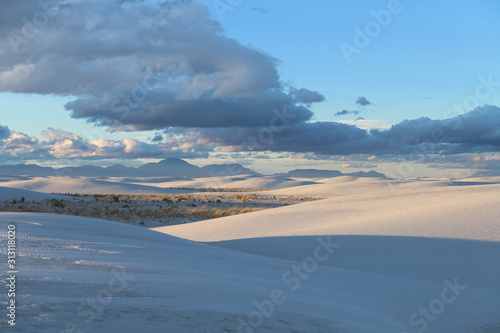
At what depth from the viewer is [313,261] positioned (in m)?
10.4

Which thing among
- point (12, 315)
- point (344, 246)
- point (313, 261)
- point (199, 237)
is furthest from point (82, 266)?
point (199, 237)

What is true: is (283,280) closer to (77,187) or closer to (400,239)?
(400,239)

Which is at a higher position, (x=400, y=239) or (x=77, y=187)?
(x=77, y=187)

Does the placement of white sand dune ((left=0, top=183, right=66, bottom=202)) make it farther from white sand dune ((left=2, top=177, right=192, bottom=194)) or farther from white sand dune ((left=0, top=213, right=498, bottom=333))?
white sand dune ((left=0, top=213, right=498, bottom=333))

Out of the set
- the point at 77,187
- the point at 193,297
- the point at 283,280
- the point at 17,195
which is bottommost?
the point at 283,280

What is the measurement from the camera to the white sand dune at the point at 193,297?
2760mm

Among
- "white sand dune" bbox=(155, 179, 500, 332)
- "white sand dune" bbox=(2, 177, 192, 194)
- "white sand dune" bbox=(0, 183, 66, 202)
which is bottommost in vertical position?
"white sand dune" bbox=(155, 179, 500, 332)

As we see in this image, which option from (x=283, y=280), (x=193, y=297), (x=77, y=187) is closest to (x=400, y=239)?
(x=283, y=280)

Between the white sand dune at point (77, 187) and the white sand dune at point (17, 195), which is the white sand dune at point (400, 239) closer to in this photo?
the white sand dune at point (17, 195)

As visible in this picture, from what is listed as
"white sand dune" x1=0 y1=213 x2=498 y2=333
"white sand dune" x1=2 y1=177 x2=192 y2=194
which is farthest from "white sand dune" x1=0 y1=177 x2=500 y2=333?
"white sand dune" x1=2 y1=177 x2=192 y2=194

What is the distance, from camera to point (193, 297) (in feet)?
11.8

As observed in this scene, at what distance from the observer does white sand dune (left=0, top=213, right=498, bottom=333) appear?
109 inches

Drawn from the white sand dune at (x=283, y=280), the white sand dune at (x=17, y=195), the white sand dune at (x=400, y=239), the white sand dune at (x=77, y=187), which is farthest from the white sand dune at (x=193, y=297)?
the white sand dune at (x=77, y=187)

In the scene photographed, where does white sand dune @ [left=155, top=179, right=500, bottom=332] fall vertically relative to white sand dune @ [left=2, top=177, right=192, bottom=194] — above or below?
below
